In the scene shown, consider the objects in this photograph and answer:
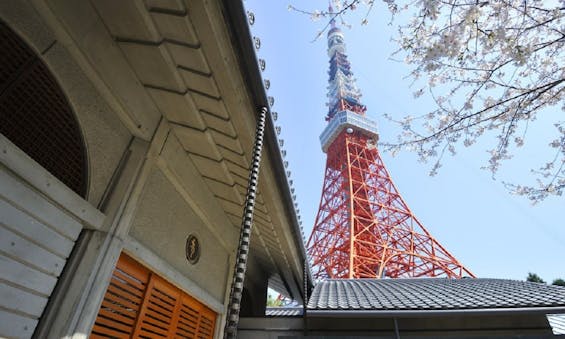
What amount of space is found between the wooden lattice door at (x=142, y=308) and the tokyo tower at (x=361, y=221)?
13.0m

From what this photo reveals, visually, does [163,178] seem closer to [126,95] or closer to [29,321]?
[126,95]

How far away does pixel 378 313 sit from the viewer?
4352 mm

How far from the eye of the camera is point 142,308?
9.09ft

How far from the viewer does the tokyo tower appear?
17.6 metres

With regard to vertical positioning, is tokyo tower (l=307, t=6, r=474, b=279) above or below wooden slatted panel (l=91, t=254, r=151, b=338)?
above

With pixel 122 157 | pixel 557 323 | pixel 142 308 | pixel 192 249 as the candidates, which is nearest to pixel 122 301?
pixel 142 308

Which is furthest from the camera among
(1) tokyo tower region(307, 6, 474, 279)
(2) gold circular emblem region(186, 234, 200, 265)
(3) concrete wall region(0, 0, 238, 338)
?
(1) tokyo tower region(307, 6, 474, 279)

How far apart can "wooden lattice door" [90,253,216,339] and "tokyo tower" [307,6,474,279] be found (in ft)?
42.5

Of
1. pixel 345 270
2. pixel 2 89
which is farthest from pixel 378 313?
pixel 345 270

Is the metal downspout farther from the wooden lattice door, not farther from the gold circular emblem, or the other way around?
the gold circular emblem

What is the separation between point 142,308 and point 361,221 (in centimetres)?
1910

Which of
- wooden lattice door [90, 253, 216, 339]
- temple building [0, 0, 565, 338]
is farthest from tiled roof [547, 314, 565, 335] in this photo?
wooden lattice door [90, 253, 216, 339]

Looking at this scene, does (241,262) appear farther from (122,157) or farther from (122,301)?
(122,301)

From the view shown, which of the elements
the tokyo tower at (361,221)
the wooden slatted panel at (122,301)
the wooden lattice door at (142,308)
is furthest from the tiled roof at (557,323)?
the tokyo tower at (361,221)
